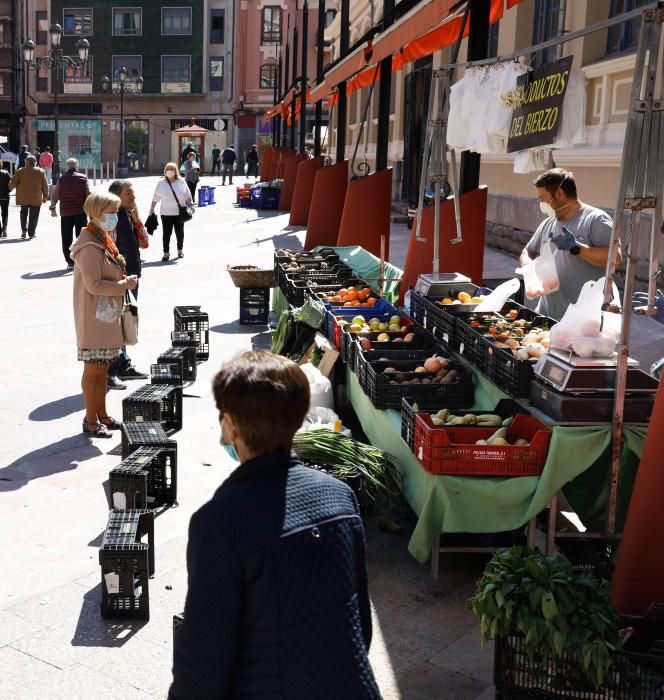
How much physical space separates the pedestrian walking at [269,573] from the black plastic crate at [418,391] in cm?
357

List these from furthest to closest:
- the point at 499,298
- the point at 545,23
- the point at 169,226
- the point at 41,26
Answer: the point at 41,26, the point at 169,226, the point at 545,23, the point at 499,298

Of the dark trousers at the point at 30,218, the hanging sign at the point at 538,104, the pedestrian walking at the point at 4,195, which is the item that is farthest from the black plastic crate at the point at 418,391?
the dark trousers at the point at 30,218

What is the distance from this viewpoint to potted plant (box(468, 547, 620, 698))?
3436 mm

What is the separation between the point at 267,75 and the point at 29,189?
4871 cm

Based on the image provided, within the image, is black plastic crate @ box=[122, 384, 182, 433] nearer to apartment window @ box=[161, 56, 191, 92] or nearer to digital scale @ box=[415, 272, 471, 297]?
digital scale @ box=[415, 272, 471, 297]

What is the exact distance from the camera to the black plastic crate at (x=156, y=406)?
7.04 metres

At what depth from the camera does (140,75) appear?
222 feet

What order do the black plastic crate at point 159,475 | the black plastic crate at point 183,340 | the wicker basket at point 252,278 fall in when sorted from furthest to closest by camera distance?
the wicker basket at point 252,278 < the black plastic crate at point 183,340 < the black plastic crate at point 159,475

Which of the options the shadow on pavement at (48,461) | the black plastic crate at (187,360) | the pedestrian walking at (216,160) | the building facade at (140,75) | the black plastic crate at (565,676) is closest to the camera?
the black plastic crate at (565,676)

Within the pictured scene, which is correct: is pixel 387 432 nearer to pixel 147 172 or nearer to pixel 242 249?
pixel 242 249

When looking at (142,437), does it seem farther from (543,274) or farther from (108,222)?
(543,274)

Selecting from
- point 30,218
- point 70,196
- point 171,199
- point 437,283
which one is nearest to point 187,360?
point 437,283

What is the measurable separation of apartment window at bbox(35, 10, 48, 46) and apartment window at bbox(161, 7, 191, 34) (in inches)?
329

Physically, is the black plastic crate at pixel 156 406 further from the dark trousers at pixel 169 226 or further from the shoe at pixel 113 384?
the dark trousers at pixel 169 226
